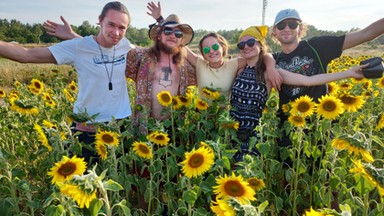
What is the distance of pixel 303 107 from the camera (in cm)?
261

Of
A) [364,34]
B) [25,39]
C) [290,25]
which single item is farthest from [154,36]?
[25,39]

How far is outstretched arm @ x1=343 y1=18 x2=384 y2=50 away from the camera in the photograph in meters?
2.99

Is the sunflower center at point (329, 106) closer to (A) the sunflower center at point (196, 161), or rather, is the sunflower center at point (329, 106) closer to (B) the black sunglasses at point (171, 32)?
(A) the sunflower center at point (196, 161)

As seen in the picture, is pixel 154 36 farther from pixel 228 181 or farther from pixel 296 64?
pixel 228 181

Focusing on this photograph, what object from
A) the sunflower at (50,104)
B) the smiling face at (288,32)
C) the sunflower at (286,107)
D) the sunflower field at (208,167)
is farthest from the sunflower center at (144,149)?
the sunflower at (50,104)

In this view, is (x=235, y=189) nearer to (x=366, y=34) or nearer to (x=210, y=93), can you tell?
(x=210, y=93)

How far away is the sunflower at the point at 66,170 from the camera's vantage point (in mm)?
1787

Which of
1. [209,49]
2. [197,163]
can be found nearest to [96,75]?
[209,49]

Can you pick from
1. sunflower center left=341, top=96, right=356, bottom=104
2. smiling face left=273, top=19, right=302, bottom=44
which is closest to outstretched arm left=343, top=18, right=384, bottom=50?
smiling face left=273, top=19, right=302, bottom=44

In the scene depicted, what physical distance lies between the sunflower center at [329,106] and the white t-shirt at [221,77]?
101 cm

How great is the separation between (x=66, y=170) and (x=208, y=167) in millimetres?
756

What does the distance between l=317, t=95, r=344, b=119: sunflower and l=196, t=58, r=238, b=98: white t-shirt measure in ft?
3.28

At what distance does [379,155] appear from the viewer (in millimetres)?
3055

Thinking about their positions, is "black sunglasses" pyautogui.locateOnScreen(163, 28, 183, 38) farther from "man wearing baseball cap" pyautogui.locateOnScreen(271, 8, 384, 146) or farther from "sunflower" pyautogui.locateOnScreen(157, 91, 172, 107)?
"man wearing baseball cap" pyautogui.locateOnScreen(271, 8, 384, 146)
